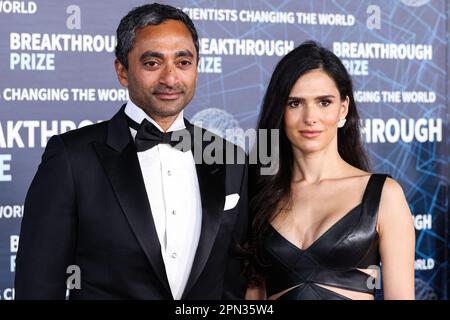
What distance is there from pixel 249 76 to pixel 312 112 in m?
1.11

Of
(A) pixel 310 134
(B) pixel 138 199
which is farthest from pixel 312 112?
(B) pixel 138 199

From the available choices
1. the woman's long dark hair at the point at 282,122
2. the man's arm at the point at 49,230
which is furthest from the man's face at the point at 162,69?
the woman's long dark hair at the point at 282,122

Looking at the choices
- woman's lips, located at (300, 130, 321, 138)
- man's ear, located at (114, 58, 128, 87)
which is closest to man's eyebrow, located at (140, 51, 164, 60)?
man's ear, located at (114, 58, 128, 87)

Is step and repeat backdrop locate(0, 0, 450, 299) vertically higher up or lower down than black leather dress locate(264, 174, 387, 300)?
higher up

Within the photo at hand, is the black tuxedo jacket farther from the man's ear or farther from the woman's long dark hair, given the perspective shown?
the woman's long dark hair

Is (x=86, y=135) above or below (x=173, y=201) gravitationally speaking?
above

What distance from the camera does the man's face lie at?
223cm

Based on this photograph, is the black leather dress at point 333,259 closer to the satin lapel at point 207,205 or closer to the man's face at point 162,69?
the satin lapel at point 207,205

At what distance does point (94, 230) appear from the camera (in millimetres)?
2160

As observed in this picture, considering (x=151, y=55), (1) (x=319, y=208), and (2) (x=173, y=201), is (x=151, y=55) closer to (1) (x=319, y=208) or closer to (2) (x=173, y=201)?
(2) (x=173, y=201)
